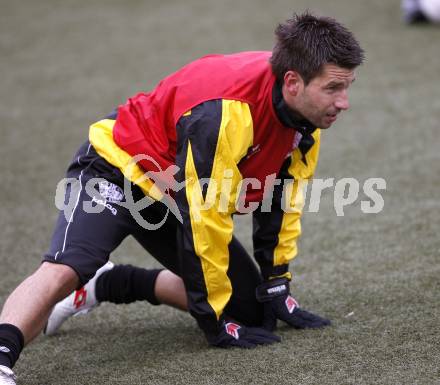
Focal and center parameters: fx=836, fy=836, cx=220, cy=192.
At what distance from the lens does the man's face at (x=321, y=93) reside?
2682 mm

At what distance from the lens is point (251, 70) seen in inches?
110

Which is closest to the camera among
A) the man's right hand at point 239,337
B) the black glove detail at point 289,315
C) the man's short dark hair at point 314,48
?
the man's short dark hair at point 314,48

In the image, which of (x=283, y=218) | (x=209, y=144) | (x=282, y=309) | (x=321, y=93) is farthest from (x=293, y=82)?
(x=282, y=309)

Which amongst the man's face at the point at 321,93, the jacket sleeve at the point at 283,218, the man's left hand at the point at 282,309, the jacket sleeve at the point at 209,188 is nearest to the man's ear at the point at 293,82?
the man's face at the point at 321,93

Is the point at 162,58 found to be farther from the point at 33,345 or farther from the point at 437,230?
the point at 33,345

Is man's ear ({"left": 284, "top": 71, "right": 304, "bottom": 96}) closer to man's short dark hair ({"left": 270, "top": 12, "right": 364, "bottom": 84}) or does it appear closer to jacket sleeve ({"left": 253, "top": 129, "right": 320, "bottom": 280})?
man's short dark hair ({"left": 270, "top": 12, "right": 364, "bottom": 84})

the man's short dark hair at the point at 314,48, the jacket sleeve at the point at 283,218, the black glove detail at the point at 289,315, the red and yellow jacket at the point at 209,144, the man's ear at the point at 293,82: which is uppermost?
the man's short dark hair at the point at 314,48

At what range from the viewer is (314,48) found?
2.66 metres

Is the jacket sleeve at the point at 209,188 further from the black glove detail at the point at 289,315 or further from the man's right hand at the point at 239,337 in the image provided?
the black glove detail at the point at 289,315

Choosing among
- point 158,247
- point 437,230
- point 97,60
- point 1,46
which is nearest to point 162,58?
point 97,60

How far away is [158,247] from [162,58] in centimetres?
472

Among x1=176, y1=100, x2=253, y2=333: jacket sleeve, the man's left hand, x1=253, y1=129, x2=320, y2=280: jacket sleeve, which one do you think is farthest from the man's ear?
the man's left hand

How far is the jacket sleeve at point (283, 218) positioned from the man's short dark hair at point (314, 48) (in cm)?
47

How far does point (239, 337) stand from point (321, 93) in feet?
3.00
